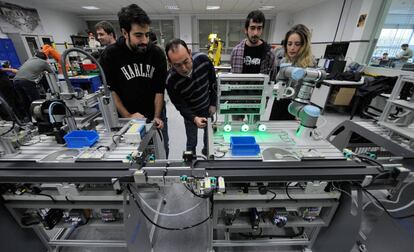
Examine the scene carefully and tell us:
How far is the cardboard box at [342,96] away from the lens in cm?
385

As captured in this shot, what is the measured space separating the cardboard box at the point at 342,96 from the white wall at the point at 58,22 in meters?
10.0

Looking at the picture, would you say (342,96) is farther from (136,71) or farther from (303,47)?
(136,71)

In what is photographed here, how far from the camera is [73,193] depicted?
3.38ft

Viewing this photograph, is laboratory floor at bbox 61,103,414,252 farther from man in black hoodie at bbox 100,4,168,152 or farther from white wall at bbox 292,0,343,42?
white wall at bbox 292,0,343,42

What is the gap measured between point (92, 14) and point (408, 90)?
1164 centimetres

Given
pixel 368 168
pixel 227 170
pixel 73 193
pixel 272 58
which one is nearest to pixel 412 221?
pixel 368 168

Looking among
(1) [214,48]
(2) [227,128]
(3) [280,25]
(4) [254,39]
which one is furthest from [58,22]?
(2) [227,128]

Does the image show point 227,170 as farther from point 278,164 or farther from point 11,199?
point 11,199

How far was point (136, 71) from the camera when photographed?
5.34ft

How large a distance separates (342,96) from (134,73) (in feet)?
14.2

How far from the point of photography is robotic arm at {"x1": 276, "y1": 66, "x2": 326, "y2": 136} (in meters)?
1.05

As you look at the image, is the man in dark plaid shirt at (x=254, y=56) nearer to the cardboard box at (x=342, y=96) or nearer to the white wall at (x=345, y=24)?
the cardboard box at (x=342, y=96)

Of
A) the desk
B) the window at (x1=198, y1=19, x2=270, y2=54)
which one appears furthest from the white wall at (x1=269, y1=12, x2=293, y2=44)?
the desk

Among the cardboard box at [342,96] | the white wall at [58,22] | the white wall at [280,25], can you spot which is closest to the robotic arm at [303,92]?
the cardboard box at [342,96]
